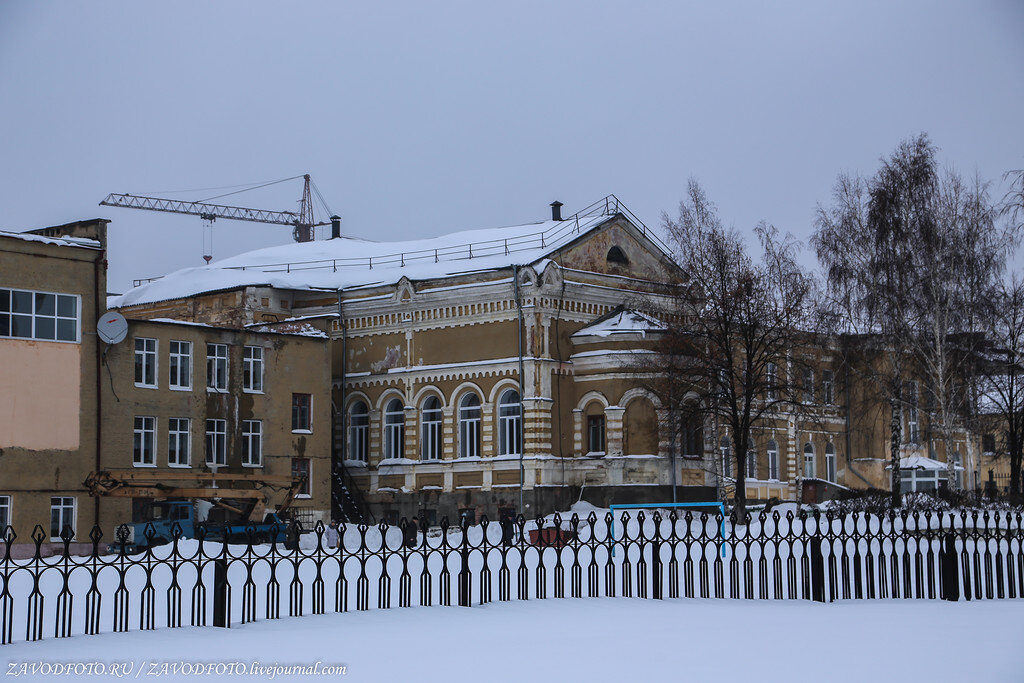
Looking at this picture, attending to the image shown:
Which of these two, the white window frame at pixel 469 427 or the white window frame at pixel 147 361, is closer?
the white window frame at pixel 147 361

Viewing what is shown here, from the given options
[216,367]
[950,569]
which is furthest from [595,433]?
[950,569]

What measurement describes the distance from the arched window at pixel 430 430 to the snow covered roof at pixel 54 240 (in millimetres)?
13576

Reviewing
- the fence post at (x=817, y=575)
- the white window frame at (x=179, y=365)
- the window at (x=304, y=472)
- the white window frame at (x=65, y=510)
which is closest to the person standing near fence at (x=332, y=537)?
the white window frame at (x=65, y=510)

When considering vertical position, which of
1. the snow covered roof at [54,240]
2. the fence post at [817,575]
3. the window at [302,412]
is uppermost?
the snow covered roof at [54,240]

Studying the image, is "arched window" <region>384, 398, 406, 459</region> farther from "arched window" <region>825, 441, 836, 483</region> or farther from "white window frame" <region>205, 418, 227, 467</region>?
"arched window" <region>825, 441, 836, 483</region>

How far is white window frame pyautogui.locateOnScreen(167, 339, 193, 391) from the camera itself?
127 ft

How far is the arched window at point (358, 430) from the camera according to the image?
47125 millimetres

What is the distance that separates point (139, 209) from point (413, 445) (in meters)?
58.1

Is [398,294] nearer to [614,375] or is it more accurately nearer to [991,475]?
[614,375]

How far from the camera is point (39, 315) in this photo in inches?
→ 1388

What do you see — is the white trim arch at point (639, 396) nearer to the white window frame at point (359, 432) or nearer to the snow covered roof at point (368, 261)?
the snow covered roof at point (368, 261)

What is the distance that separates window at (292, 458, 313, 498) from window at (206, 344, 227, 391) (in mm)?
3706

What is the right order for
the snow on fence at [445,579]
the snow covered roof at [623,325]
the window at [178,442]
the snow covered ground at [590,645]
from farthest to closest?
the snow covered roof at [623,325], the window at [178,442], the snow on fence at [445,579], the snow covered ground at [590,645]

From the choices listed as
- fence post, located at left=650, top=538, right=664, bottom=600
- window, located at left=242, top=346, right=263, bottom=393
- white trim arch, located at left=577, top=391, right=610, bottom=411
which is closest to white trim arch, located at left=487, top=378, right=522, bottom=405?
white trim arch, located at left=577, top=391, right=610, bottom=411
